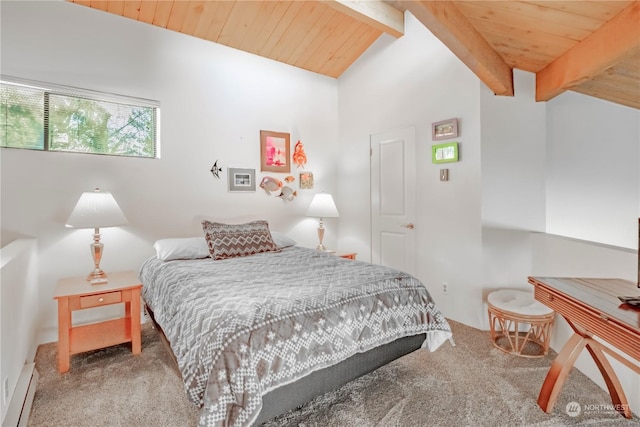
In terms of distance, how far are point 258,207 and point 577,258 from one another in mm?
3018

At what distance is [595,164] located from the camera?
3.23 metres

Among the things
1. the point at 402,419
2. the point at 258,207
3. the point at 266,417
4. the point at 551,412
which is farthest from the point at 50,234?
the point at 551,412

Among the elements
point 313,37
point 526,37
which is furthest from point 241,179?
point 526,37

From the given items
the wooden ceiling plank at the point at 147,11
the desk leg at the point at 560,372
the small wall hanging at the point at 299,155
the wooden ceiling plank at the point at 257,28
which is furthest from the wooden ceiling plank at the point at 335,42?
the desk leg at the point at 560,372

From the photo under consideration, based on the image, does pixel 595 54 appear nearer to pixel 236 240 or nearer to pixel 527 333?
pixel 527 333

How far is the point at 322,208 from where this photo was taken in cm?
384

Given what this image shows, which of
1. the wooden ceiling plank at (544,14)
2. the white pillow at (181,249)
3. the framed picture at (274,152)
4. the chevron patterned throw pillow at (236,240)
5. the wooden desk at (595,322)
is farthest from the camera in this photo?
the framed picture at (274,152)

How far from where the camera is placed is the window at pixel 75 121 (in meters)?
2.53

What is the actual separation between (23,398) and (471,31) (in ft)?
12.3

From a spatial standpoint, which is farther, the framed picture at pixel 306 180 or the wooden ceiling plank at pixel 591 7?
the framed picture at pixel 306 180

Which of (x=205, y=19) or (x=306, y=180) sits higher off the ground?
(x=205, y=19)

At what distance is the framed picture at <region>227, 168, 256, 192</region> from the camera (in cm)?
355

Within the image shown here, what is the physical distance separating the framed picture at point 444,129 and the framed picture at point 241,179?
204 cm

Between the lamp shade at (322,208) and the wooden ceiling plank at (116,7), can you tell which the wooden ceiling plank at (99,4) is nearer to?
the wooden ceiling plank at (116,7)
